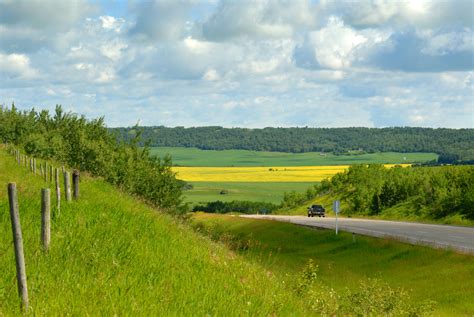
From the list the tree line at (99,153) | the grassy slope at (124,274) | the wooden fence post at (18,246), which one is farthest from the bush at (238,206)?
the wooden fence post at (18,246)

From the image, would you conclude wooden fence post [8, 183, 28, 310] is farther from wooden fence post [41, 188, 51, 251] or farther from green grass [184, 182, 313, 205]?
green grass [184, 182, 313, 205]

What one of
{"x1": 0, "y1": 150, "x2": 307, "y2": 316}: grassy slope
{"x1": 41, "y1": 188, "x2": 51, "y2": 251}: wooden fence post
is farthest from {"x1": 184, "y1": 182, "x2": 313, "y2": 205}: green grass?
{"x1": 41, "y1": 188, "x2": 51, "y2": 251}: wooden fence post

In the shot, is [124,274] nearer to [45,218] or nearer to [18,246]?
A: [45,218]

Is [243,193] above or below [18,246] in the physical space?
below

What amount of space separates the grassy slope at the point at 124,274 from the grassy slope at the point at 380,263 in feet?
29.3

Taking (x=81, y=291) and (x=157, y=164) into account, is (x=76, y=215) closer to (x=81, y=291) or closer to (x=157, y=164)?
(x=81, y=291)

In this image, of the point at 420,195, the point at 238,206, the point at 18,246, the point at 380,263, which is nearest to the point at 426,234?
the point at 380,263

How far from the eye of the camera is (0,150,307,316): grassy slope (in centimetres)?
912

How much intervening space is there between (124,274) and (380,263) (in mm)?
33589

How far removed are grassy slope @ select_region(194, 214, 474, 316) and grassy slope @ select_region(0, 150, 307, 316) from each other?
29.3 feet

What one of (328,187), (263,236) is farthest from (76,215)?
(328,187)

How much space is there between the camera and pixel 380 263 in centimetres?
4259

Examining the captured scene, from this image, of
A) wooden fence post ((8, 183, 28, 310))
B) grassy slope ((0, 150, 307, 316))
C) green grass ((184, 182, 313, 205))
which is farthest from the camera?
green grass ((184, 182, 313, 205))

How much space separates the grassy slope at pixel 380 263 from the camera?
103ft
